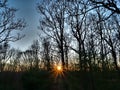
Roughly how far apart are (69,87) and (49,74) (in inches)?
109

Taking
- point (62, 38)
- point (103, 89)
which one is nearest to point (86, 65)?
point (103, 89)

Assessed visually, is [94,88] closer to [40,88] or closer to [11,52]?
[40,88]

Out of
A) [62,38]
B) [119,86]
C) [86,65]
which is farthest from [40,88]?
[62,38]

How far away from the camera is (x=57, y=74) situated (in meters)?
21.9

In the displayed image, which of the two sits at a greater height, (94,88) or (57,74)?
(57,74)

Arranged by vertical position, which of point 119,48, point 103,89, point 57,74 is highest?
point 119,48

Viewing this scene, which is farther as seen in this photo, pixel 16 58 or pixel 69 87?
pixel 16 58

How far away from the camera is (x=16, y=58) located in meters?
61.9

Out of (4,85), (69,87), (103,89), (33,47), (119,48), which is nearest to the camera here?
(69,87)

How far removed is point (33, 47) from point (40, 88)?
3631 centimetres

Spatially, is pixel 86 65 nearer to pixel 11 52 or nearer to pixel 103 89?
pixel 103 89

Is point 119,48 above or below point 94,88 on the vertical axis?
above

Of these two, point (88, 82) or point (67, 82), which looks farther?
point (67, 82)

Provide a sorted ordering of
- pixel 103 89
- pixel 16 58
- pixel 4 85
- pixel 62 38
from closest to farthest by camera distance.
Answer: pixel 103 89 → pixel 4 85 → pixel 62 38 → pixel 16 58
